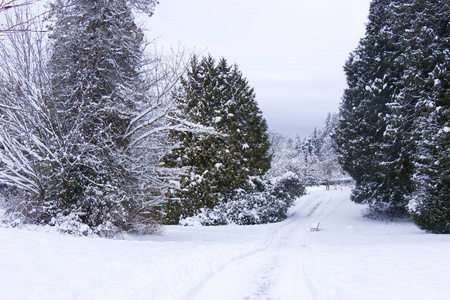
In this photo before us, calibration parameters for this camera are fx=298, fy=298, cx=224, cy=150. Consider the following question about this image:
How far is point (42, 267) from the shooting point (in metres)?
4.49

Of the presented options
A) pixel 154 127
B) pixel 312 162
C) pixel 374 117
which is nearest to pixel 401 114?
pixel 374 117

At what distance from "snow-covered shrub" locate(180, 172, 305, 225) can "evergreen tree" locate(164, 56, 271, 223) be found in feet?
2.07

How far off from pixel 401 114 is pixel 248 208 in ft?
41.2

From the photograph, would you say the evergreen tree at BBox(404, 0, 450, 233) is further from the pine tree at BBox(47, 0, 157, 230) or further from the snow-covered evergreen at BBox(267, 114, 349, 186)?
the snow-covered evergreen at BBox(267, 114, 349, 186)

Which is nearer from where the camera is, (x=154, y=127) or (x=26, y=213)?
(x=26, y=213)

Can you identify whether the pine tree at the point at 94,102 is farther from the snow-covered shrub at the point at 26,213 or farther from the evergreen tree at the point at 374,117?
the evergreen tree at the point at 374,117

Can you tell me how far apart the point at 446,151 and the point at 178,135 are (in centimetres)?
1640

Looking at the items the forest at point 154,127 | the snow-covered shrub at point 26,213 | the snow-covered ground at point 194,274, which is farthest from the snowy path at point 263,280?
the snow-covered shrub at point 26,213

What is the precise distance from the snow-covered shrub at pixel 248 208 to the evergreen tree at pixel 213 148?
2.07ft

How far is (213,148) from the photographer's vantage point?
902 inches

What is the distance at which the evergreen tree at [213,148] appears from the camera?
75.2ft

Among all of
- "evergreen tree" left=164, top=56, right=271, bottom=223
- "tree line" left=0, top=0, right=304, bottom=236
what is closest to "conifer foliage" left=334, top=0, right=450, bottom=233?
"evergreen tree" left=164, top=56, right=271, bottom=223

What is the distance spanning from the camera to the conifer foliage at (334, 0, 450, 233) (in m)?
14.0

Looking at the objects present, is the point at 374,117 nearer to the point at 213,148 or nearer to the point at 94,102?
the point at 213,148
